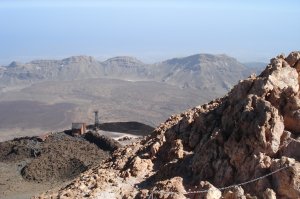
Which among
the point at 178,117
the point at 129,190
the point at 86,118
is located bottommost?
the point at 86,118

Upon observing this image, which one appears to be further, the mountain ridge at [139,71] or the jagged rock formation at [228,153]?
the mountain ridge at [139,71]

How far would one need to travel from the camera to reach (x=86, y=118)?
84062 mm

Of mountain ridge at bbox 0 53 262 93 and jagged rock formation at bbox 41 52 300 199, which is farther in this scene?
mountain ridge at bbox 0 53 262 93

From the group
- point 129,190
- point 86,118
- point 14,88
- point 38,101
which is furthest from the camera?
point 14,88

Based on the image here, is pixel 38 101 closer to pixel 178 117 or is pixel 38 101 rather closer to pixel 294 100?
pixel 178 117

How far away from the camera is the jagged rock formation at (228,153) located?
13500 millimetres

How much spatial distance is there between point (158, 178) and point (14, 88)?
113 m

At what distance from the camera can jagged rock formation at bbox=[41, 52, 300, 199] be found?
13.5 m

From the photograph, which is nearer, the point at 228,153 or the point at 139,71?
the point at 228,153

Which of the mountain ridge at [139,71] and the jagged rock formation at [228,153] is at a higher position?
the jagged rock formation at [228,153]

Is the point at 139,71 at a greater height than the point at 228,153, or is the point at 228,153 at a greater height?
the point at 228,153

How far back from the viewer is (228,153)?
1470 cm

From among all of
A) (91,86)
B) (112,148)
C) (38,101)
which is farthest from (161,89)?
(112,148)

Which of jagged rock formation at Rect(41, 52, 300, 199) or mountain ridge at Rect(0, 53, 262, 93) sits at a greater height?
jagged rock formation at Rect(41, 52, 300, 199)
